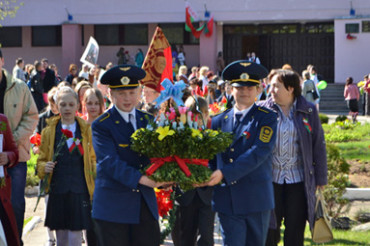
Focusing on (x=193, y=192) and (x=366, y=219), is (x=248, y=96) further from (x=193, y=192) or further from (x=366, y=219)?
(x=366, y=219)

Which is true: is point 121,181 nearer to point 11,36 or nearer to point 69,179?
point 69,179

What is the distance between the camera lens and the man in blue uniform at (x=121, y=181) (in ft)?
17.6

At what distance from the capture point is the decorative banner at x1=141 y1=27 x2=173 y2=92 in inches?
364

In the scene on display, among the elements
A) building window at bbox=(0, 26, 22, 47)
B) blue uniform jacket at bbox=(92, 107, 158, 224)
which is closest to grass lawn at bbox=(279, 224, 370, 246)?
blue uniform jacket at bbox=(92, 107, 158, 224)

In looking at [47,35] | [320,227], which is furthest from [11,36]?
[320,227]

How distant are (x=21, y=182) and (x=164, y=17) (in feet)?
103

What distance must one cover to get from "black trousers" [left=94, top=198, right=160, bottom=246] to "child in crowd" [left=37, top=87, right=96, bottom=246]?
5.22 ft

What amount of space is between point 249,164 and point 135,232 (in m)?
0.97

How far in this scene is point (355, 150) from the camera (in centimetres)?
1638

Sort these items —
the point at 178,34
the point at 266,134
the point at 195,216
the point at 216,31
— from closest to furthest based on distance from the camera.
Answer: the point at 266,134 → the point at 195,216 → the point at 216,31 → the point at 178,34

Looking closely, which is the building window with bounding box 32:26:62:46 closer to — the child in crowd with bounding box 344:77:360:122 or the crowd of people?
the child in crowd with bounding box 344:77:360:122

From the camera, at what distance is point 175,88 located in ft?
22.2

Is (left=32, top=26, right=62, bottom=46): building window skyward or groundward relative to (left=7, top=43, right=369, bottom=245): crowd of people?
skyward

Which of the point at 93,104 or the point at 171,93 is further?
the point at 93,104
